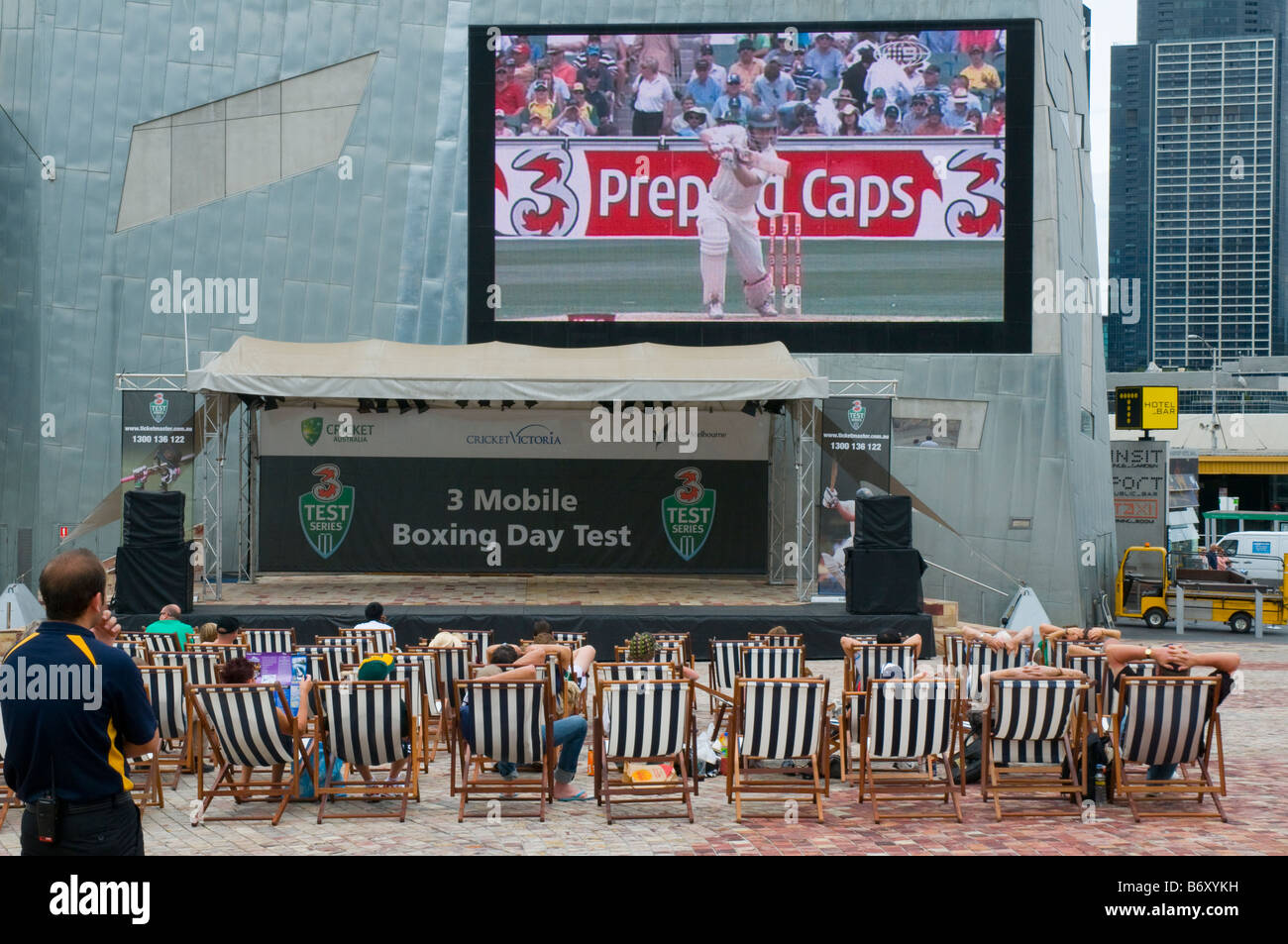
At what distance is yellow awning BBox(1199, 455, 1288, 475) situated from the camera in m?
51.5

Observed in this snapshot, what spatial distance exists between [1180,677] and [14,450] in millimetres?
21026

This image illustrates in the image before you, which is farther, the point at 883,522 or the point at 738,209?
the point at 738,209

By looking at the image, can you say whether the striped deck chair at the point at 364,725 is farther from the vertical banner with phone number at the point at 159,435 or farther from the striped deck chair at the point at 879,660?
the vertical banner with phone number at the point at 159,435

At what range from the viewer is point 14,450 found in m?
22.7

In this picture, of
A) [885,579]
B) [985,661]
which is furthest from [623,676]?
[885,579]

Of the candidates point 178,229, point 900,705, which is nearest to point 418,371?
point 178,229

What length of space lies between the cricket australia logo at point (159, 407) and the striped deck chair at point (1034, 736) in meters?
13.8

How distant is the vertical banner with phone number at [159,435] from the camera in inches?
711

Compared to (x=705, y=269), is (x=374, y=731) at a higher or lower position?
lower

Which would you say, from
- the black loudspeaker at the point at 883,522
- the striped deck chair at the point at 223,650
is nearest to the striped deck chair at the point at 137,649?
the striped deck chair at the point at 223,650

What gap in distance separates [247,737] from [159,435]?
1174 cm

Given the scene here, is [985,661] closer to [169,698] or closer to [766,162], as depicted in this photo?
[169,698]

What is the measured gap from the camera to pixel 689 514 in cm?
2184
